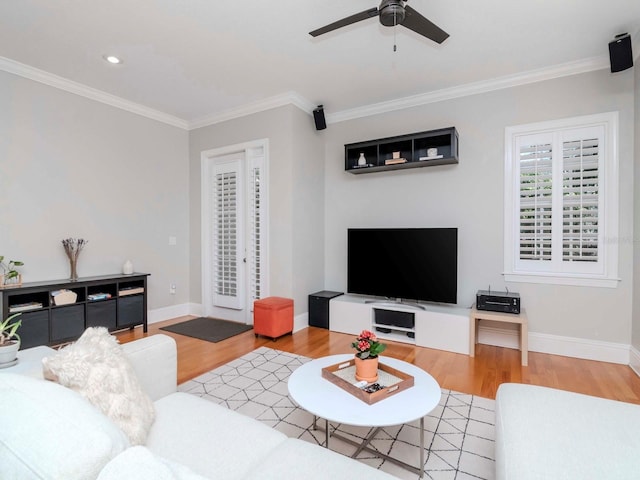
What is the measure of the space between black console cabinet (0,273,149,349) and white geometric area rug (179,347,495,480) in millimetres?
1698

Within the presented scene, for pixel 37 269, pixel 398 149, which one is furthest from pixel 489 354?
pixel 37 269

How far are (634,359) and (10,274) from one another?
5.78 m

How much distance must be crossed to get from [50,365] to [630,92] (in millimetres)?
4644

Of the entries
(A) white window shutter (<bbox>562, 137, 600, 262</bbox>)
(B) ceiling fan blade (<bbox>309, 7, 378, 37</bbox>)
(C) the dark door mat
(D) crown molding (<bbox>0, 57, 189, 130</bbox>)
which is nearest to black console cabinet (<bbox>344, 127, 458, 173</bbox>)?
(A) white window shutter (<bbox>562, 137, 600, 262</bbox>)

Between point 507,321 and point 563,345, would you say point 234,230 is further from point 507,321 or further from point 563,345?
point 563,345

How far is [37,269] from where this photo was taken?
3.48 metres

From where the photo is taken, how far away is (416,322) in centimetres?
366

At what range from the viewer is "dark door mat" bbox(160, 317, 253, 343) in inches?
156

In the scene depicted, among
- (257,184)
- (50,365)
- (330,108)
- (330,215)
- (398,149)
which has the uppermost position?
(330,108)

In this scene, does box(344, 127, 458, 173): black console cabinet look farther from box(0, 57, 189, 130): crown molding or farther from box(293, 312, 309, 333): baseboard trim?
box(0, 57, 189, 130): crown molding

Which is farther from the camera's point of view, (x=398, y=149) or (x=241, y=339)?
(x=398, y=149)

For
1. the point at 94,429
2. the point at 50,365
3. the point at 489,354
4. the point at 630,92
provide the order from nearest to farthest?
the point at 94,429 → the point at 50,365 → the point at 630,92 → the point at 489,354

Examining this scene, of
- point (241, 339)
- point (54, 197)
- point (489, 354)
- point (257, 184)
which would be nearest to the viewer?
point (489, 354)

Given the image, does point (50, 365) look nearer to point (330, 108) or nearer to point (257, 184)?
point (257, 184)
